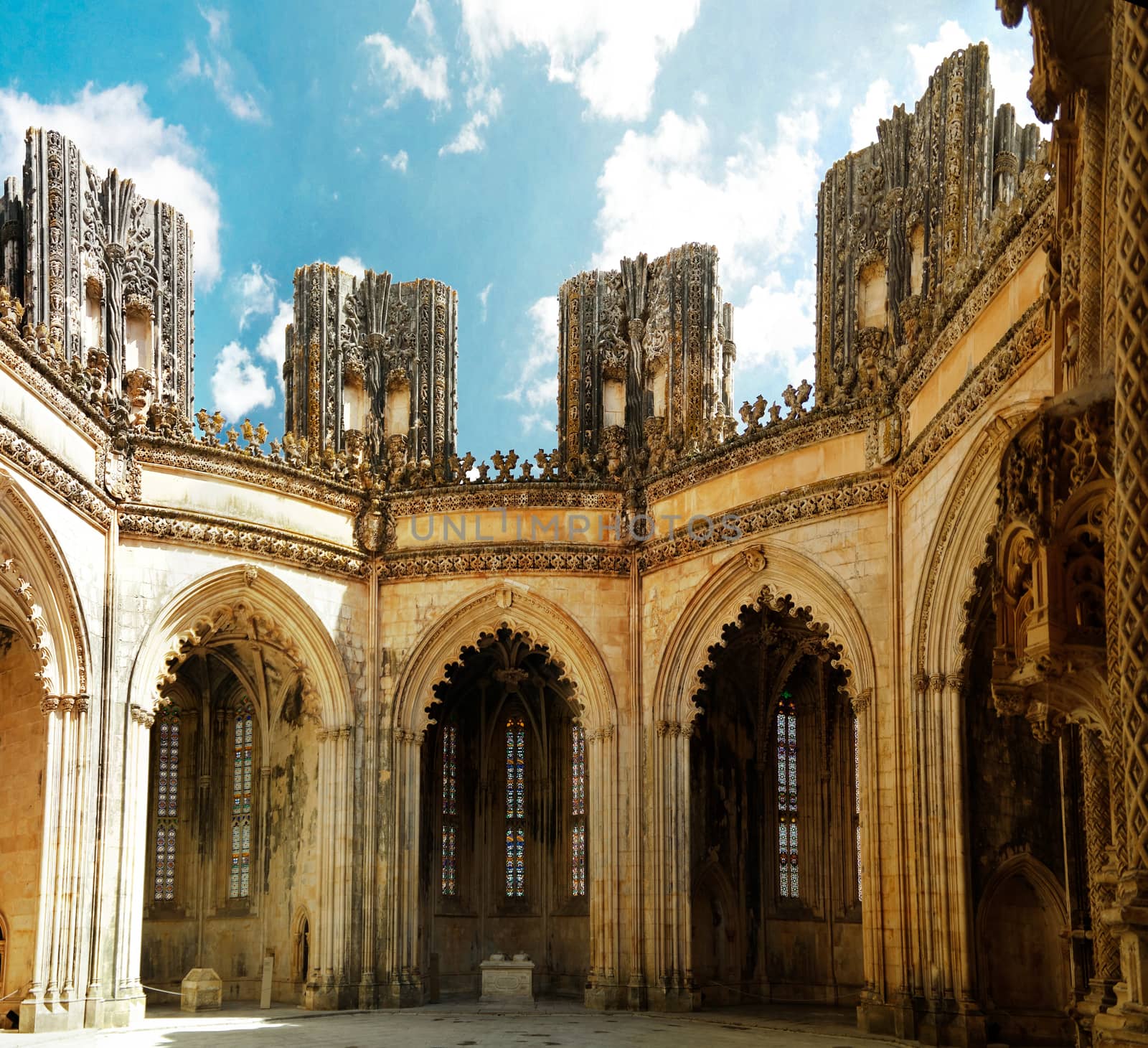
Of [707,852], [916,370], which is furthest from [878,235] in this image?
[707,852]

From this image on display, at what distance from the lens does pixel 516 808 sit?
100 feet

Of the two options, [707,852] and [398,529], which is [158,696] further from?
[707,852]

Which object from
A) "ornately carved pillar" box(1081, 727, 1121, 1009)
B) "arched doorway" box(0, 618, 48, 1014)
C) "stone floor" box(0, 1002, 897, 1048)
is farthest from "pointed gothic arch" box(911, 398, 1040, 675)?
"arched doorway" box(0, 618, 48, 1014)

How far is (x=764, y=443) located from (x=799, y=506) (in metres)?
1.53

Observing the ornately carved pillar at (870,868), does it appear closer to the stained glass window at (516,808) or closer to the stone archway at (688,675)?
the stone archway at (688,675)

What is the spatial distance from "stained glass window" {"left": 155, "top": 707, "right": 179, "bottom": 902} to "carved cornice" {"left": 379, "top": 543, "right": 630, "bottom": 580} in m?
7.24

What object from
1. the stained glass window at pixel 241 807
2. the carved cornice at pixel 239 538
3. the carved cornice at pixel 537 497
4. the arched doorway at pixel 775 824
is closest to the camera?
the carved cornice at pixel 239 538

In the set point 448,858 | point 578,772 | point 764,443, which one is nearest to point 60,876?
point 448,858

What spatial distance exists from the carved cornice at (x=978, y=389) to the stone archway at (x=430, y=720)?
7.10 metres

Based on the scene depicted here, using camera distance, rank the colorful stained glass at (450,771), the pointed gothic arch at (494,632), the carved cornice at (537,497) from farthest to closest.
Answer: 1. the colorful stained glass at (450,771)
2. the carved cornice at (537,497)
3. the pointed gothic arch at (494,632)

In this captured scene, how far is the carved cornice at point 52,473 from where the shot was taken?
19.5 meters

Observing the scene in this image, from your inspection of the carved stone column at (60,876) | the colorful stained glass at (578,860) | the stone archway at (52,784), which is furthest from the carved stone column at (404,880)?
the carved stone column at (60,876)

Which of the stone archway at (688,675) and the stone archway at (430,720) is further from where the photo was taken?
the stone archway at (430,720)

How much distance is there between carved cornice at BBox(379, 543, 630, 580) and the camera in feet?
85.6
